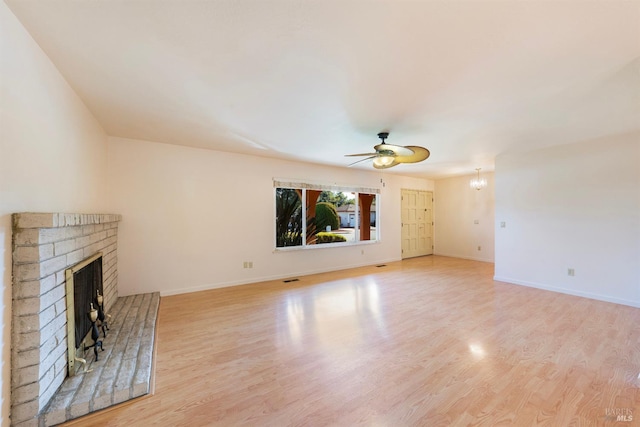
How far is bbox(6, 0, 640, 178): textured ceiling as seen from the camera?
139cm

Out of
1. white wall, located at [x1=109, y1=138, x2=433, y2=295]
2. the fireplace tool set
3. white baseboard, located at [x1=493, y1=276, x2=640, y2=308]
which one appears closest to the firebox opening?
the fireplace tool set

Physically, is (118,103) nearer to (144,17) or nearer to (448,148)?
(144,17)

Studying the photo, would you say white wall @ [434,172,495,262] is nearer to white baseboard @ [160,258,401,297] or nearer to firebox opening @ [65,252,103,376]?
white baseboard @ [160,258,401,297]

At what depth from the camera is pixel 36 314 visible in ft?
4.92

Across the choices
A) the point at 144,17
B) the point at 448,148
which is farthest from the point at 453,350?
the point at 144,17

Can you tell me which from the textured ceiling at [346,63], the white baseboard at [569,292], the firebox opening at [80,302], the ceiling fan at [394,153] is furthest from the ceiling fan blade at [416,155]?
the firebox opening at [80,302]

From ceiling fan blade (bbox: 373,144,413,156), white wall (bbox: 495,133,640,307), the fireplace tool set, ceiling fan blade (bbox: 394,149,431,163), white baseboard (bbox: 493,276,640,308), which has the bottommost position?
white baseboard (bbox: 493,276,640,308)

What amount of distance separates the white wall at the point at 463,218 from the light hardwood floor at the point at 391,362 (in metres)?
3.15

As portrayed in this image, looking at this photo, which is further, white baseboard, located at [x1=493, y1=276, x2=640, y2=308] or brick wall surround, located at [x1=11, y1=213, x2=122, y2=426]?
white baseboard, located at [x1=493, y1=276, x2=640, y2=308]

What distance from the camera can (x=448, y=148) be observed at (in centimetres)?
415

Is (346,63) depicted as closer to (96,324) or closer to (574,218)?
(96,324)

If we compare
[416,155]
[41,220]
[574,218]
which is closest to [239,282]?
[41,220]

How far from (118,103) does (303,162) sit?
3154 millimetres

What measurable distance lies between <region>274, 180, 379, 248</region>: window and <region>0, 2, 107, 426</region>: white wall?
3079 millimetres
